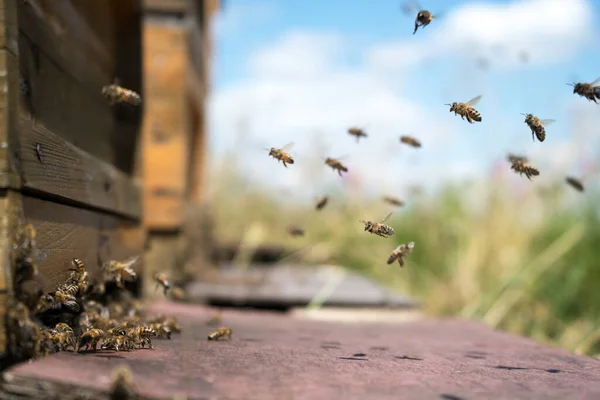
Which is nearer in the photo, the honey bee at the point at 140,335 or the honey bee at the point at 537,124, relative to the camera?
the honey bee at the point at 140,335

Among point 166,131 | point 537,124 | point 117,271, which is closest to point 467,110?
point 537,124

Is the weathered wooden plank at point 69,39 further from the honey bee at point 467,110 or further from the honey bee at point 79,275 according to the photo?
the honey bee at point 467,110

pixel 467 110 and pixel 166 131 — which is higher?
pixel 166 131

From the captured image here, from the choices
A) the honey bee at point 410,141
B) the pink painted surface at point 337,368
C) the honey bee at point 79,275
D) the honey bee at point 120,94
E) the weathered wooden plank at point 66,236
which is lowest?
the pink painted surface at point 337,368

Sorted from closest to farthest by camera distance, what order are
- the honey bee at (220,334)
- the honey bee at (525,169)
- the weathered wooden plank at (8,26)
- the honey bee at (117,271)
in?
1. the weathered wooden plank at (8,26)
2. the honey bee at (220,334)
3. the honey bee at (117,271)
4. the honey bee at (525,169)

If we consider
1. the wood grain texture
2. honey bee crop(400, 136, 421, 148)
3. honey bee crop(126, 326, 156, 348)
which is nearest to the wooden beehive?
the wood grain texture

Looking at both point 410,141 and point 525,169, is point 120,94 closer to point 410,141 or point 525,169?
point 525,169

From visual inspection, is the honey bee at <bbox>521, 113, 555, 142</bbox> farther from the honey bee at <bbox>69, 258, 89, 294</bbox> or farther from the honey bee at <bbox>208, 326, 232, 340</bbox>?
the honey bee at <bbox>69, 258, 89, 294</bbox>

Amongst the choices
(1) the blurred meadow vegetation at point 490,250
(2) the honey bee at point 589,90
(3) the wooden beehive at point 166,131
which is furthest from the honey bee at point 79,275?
(1) the blurred meadow vegetation at point 490,250
